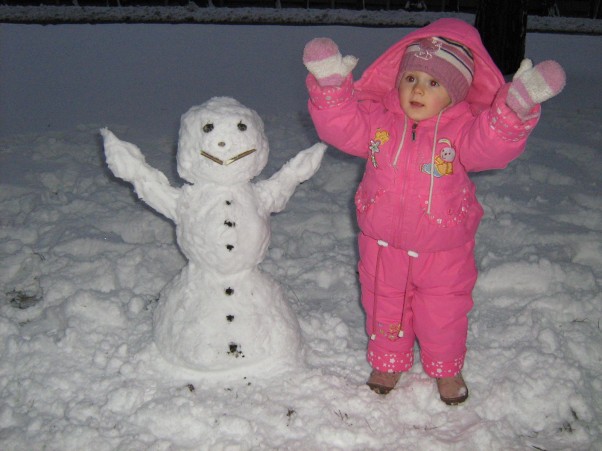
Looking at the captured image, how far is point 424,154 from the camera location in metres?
2.04

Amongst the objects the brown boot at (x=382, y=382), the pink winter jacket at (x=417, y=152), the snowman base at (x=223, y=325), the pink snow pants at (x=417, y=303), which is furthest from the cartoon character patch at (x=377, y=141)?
the brown boot at (x=382, y=382)

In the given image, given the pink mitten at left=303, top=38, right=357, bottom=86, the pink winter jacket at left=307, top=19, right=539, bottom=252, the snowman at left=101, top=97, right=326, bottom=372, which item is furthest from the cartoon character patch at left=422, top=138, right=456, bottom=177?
the snowman at left=101, top=97, right=326, bottom=372

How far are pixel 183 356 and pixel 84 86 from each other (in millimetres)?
4498

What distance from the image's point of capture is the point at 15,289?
3.04 m

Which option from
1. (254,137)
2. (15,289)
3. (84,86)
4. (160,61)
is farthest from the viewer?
(160,61)

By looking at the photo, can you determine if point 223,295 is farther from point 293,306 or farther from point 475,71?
point 475,71

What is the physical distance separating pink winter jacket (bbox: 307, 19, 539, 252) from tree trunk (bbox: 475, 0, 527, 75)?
144 inches

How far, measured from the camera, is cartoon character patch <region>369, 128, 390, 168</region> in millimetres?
2107

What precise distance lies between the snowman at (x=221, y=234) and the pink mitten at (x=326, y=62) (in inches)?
15.0

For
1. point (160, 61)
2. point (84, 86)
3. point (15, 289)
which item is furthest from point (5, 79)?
point (15, 289)

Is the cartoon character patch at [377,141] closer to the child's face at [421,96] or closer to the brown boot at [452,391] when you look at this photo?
the child's face at [421,96]

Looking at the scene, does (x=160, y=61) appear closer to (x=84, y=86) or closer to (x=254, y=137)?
(x=84, y=86)

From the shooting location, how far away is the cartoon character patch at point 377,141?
211 centimetres

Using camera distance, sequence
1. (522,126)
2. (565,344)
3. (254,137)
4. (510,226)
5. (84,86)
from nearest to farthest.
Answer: (522,126) < (254,137) < (565,344) < (510,226) < (84,86)
